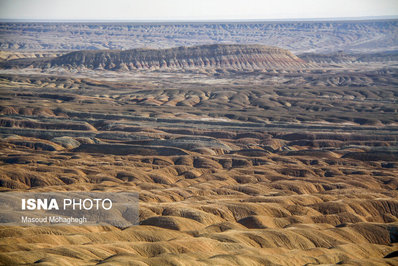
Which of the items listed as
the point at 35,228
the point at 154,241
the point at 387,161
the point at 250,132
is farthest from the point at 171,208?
the point at 250,132

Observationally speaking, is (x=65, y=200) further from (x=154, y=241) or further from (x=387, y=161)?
(x=387, y=161)

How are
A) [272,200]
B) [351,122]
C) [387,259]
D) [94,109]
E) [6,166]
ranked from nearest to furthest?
[387,259] < [272,200] < [6,166] < [351,122] < [94,109]

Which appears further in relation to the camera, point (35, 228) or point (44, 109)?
point (44, 109)

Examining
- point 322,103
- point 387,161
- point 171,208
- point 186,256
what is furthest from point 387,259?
point 322,103

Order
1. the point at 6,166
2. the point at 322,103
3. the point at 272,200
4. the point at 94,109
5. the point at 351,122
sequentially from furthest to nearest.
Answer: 1. the point at 322,103
2. the point at 94,109
3. the point at 351,122
4. the point at 6,166
5. the point at 272,200

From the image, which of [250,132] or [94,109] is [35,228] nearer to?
[250,132]

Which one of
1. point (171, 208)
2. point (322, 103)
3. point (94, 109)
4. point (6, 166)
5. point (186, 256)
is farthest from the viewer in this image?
point (322, 103)

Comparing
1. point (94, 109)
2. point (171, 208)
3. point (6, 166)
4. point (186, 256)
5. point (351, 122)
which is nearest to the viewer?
point (186, 256)

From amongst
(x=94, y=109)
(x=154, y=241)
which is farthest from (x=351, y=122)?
(x=154, y=241)

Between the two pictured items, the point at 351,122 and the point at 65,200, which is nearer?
the point at 65,200
